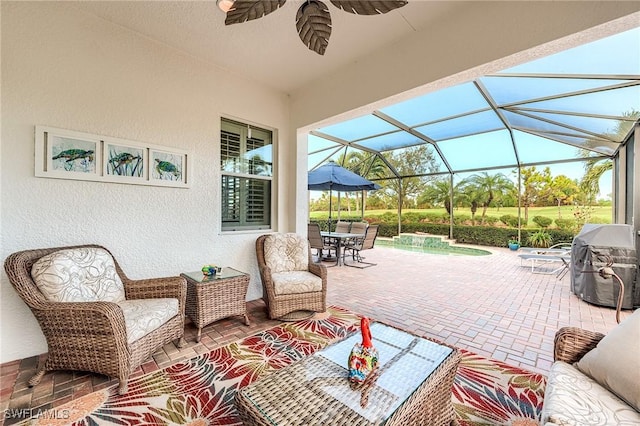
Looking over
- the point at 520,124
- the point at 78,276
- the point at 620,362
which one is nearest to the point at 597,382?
the point at 620,362

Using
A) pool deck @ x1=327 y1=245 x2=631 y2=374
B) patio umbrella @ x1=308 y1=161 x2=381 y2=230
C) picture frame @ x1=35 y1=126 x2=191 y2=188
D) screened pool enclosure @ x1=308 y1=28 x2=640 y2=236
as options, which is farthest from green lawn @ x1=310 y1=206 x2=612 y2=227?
picture frame @ x1=35 y1=126 x2=191 y2=188

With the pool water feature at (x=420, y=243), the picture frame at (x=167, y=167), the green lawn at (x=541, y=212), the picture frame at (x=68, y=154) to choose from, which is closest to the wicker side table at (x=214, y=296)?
the picture frame at (x=167, y=167)

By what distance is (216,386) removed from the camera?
6.81ft

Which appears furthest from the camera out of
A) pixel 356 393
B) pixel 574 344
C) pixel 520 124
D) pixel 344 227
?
pixel 344 227

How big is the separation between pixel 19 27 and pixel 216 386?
359 cm

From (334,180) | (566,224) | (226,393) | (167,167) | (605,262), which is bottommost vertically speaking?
(226,393)

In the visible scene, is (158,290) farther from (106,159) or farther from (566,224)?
(566,224)

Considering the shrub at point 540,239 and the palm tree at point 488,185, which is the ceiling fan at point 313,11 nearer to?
the shrub at point 540,239

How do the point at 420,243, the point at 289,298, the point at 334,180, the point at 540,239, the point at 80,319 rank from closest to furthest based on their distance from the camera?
1. the point at 80,319
2. the point at 289,298
3. the point at 334,180
4. the point at 540,239
5. the point at 420,243

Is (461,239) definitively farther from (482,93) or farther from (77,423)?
(77,423)

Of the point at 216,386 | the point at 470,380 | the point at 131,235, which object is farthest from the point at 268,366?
the point at 131,235

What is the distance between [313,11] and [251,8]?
1.05 feet

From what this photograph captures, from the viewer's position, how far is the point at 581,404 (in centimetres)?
120

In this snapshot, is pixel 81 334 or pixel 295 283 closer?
pixel 81 334
